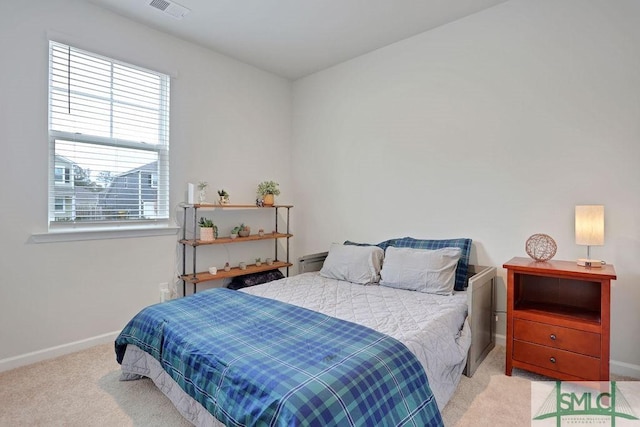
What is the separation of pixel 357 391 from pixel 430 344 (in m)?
0.69

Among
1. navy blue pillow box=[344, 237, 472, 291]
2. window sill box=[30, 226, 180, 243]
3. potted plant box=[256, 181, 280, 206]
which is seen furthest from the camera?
potted plant box=[256, 181, 280, 206]

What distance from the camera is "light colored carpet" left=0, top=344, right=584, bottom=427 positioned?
1.81 metres

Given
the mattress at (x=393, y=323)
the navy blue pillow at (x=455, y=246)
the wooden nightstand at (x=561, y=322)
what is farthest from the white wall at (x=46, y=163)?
the wooden nightstand at (x=561, y=322)

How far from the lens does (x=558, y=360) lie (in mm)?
2107

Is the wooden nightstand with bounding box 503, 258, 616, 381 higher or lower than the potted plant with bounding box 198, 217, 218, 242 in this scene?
lower

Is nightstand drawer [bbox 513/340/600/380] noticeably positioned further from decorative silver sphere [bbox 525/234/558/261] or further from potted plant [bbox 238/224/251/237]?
potted plant [bbox 238/224/251/237]

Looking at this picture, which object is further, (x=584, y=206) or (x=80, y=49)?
(x=80, y=49)

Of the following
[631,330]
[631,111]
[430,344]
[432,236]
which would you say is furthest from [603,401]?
[631,111]

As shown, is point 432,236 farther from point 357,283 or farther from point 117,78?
point 117,78

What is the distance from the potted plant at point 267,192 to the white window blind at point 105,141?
105 centimetres

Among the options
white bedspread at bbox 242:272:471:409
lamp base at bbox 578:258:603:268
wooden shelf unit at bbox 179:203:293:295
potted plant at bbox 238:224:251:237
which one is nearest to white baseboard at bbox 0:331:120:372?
wooden shelf unit at bbox 179:203:293:295

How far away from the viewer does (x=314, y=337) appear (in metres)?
1.68

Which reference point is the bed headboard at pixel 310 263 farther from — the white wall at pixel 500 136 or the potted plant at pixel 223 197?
the potted plant at pixel 223 197

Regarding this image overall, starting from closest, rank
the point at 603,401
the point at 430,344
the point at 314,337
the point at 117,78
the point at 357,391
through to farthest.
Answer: the point at 357,391 < the point at 314,337 < the point at 430,344 < the point at 603,401 < the point at 117,78
